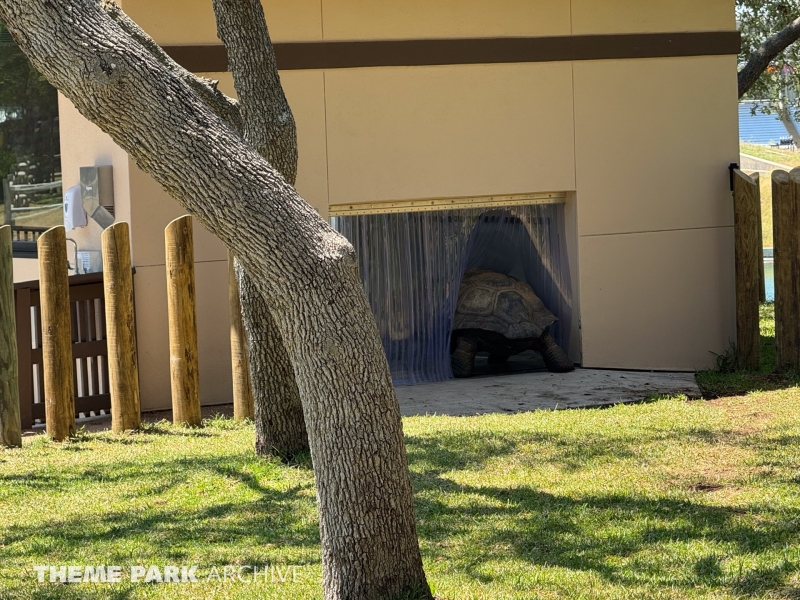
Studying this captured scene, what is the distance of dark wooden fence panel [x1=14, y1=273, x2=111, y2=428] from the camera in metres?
8.27

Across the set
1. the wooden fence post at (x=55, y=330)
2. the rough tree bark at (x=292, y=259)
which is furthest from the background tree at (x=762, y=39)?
the rough tree bark at (x=292, y=259)

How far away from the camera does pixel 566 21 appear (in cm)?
1025

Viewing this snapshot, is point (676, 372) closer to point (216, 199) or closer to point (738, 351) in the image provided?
point (738, 351)

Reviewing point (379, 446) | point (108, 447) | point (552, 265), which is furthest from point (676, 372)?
point (379, 446)

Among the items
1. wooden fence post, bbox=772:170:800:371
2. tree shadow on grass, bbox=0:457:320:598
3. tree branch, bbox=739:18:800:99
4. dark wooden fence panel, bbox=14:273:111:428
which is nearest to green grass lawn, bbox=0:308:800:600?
tree shadow on grass, bbox=0:457:320:598

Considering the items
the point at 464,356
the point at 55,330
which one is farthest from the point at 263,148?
the point at 464,356

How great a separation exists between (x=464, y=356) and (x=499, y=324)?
51 cm

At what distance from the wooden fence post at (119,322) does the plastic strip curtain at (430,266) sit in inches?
106

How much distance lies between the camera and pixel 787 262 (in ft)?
31.5

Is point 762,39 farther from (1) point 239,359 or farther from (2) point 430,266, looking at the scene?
(1) point 239,359

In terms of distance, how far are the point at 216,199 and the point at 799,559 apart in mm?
3023

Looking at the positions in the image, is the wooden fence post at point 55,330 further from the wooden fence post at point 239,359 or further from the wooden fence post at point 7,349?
the wooden fence post at point 239,359

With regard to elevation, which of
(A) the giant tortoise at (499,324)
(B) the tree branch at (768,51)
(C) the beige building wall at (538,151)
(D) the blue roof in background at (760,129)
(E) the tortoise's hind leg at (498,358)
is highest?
(D) the blue roof in background at (760,129)

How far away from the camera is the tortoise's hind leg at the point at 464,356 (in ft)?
34.8
